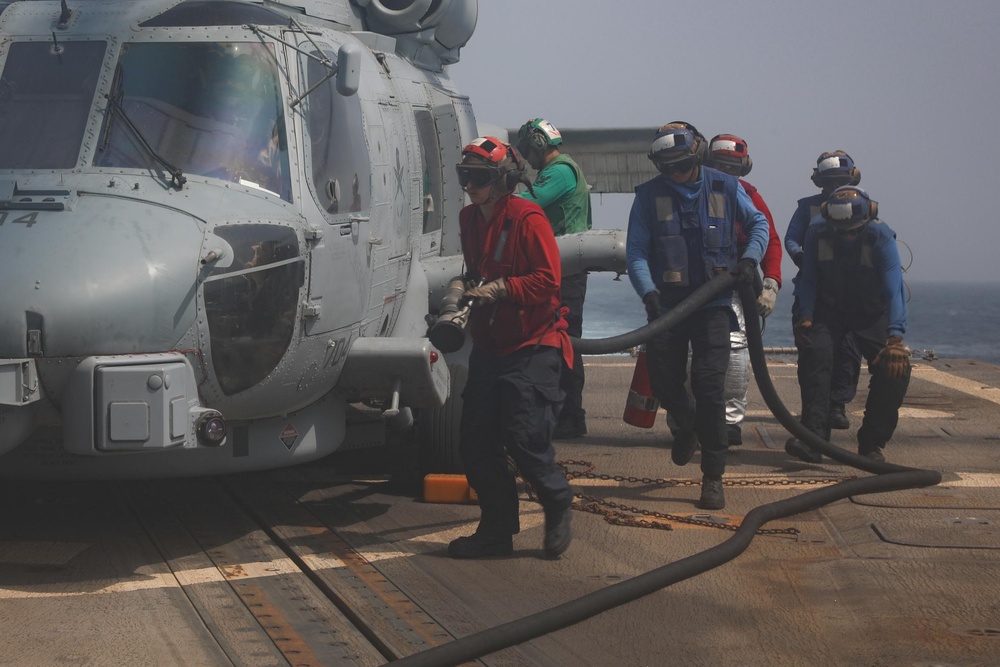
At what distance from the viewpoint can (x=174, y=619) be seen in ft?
18.5

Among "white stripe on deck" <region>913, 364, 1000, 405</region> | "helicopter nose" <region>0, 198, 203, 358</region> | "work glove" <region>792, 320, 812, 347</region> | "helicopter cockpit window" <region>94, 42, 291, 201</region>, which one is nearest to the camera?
"helicopter nose" <region>0, 198, 203, 358</region>

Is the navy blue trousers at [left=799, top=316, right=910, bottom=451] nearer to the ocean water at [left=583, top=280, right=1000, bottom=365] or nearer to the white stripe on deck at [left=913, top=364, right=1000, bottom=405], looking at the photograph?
the white stripe on deck at [left=913, top=364, right=1000, bottom=405]

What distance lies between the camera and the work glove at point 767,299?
27.7 feet

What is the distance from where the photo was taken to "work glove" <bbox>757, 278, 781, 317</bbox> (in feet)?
27.7

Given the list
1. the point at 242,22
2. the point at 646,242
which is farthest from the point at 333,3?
the point at 646,242

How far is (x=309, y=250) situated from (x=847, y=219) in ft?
12.7

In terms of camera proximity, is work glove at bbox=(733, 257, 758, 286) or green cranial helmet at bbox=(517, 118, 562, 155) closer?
work glove at bbox=(733, 257, 758, 286)

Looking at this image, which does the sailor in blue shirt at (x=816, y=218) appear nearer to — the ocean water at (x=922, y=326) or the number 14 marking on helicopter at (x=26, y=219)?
the number 14 marking on helicopter at (x=26, y=219)

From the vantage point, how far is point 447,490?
8031 millimetres

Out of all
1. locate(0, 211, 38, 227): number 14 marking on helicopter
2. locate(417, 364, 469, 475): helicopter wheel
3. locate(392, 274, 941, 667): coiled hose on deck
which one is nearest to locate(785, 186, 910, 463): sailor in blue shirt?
locate(392, 274, 941, 667): coiled hose on deck

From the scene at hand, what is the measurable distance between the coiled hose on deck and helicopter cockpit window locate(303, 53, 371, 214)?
4.63 ft

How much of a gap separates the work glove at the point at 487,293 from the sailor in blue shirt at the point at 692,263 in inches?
58.8

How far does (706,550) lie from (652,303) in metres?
1.91

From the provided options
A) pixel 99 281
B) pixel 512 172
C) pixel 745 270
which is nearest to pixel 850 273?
pixel 745 270
